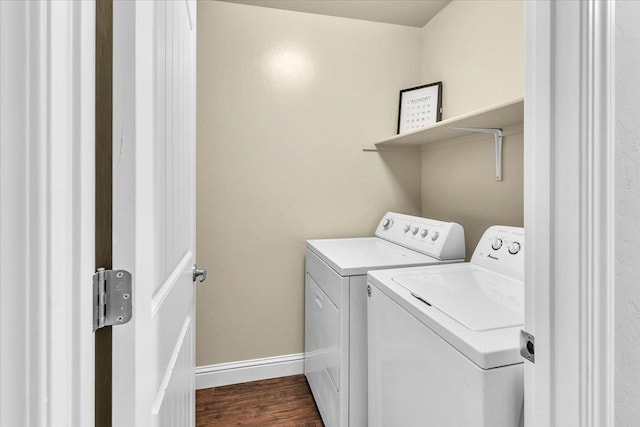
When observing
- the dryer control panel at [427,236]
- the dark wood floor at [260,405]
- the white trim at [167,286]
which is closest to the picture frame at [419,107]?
the dryer control panel at [427,236]

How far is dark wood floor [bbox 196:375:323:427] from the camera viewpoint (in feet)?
5.72

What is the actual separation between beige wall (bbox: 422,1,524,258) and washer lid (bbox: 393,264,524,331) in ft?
1.52

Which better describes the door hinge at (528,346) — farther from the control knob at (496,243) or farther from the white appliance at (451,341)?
the control knob at (496,243)

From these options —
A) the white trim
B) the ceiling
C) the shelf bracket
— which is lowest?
the white trim

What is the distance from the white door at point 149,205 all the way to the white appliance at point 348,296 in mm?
718

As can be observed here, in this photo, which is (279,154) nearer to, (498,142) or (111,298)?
(498,142)

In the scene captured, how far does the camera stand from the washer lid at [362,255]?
1467 millimetres

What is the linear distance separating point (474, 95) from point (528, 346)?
1577 mm

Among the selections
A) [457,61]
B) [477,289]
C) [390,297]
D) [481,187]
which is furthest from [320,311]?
[457,61]
